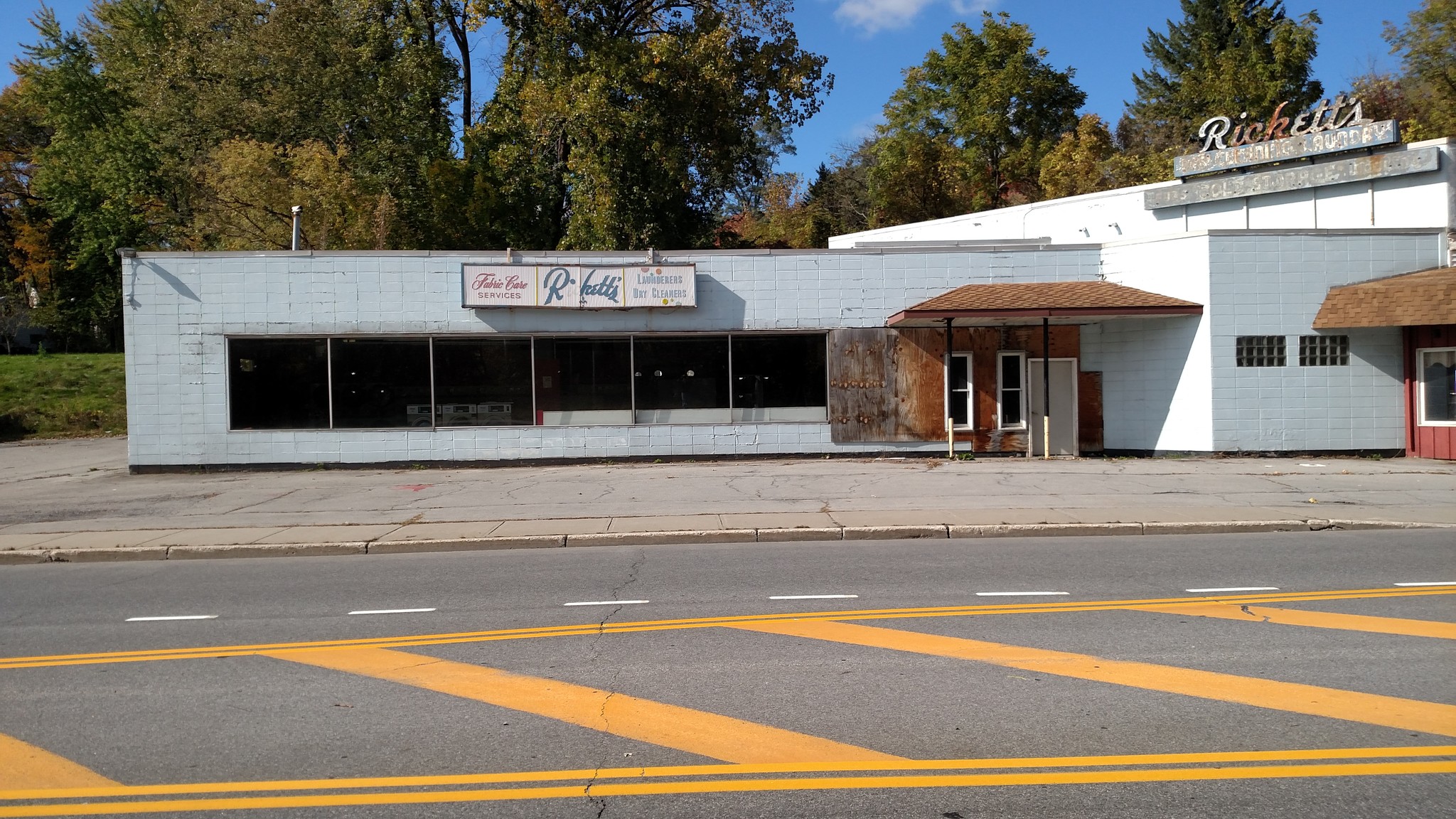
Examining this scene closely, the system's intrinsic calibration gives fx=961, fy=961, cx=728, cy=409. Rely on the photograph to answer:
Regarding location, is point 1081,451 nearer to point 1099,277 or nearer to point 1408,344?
point 1099,277

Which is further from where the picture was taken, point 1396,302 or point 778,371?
Answer: point 778,371

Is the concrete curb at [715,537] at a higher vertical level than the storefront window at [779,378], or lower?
lower

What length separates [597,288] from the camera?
19.6 metres

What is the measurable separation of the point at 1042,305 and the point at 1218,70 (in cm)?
3650

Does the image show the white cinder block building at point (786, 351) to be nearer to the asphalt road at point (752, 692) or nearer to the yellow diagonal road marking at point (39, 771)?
the asphalt road at point (752, 692)

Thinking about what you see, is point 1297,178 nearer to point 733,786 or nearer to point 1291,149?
point 1291,149

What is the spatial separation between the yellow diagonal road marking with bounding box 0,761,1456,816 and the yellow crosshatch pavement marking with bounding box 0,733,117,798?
0.26 meters

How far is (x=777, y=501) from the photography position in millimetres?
14508

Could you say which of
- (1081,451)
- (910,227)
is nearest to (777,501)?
(1081,451)

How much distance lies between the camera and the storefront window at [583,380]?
20047mm

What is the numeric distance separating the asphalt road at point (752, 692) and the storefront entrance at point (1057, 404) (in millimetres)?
10368

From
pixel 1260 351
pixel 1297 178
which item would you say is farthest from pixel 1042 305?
pixel 1297 178

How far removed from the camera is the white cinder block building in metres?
18.9

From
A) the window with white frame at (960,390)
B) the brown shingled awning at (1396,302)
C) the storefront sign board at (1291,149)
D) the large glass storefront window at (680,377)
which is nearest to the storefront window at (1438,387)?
the brown shingled awning at (1396,302)
